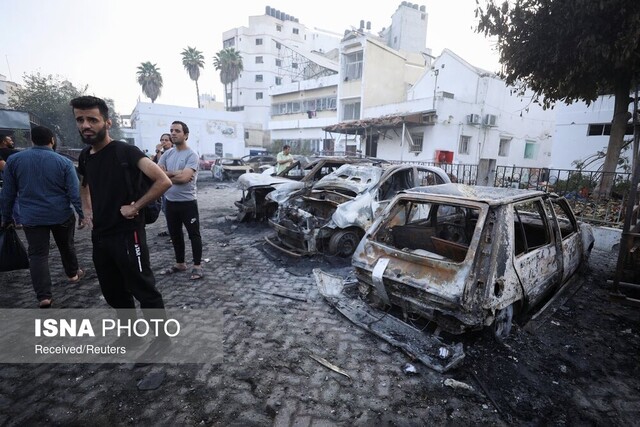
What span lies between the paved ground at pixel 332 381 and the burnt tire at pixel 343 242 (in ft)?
5.32

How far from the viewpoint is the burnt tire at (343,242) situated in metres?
5.34

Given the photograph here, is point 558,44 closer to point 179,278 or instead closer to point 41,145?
point 179,278

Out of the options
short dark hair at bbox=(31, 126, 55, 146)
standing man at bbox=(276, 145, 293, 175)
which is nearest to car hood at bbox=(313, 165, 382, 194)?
short dark hair at bbox=(31, 126, 55, 146)

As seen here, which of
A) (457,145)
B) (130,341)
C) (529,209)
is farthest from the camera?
(457,145)

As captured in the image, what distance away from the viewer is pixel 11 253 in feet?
11.8

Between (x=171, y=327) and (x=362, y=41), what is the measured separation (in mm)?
23178

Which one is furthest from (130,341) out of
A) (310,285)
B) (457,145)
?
(457,145)

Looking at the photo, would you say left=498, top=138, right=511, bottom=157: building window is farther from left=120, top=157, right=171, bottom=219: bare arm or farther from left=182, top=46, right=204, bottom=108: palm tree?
left=182, top=46, right=204, bottom=108: palm tree

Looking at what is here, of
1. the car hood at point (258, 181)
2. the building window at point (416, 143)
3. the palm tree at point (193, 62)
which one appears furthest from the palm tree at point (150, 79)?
the car hood at point (258, 181)

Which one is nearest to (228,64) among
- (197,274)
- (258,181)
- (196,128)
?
(196,128)

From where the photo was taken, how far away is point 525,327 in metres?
3.28

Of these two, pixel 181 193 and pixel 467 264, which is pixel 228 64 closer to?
pixel 181 193

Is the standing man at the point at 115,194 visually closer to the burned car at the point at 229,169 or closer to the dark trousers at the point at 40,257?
the dark trousers at the point at 40,257

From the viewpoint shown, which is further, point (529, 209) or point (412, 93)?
point (412, 93)
